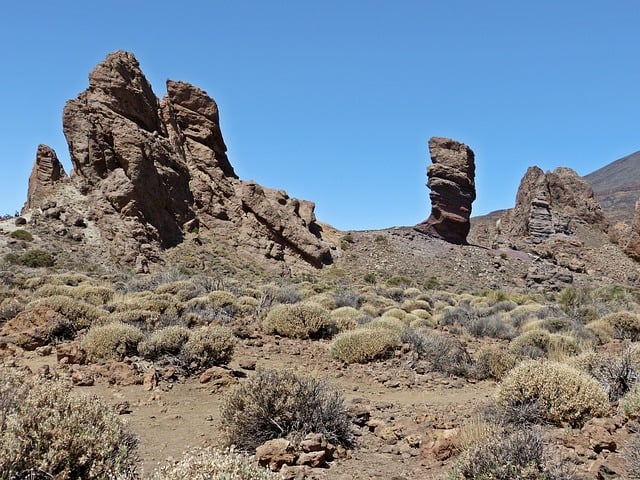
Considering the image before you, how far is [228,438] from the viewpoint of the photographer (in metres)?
5.20

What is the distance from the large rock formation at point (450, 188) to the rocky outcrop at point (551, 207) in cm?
725

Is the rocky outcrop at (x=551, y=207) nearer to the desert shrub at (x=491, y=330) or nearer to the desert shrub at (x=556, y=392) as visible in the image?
the desert shrub at (x=491, y=330)

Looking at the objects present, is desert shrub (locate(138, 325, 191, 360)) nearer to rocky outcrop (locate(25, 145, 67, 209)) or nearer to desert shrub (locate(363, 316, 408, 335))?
desert shrub (locate(363, 316, 408, 335))

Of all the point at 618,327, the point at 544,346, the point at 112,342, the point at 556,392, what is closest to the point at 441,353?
the point at 544,346

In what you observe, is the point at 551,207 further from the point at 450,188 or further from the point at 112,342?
the point at 112,342

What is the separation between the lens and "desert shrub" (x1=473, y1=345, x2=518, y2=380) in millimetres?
8836

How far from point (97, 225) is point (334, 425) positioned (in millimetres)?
28672

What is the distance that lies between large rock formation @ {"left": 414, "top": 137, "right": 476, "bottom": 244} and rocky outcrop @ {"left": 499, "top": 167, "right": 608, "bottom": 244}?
23.8ft

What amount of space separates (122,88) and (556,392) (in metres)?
33.7

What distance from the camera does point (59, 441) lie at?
3416 millimetres

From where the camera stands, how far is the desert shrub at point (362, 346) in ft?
31.2

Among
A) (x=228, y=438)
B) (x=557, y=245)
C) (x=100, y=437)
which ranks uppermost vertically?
(x=557, y=245)

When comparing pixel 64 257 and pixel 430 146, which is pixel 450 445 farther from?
pixel 430 146

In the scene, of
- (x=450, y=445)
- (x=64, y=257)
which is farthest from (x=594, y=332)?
(x=64, y=257)
